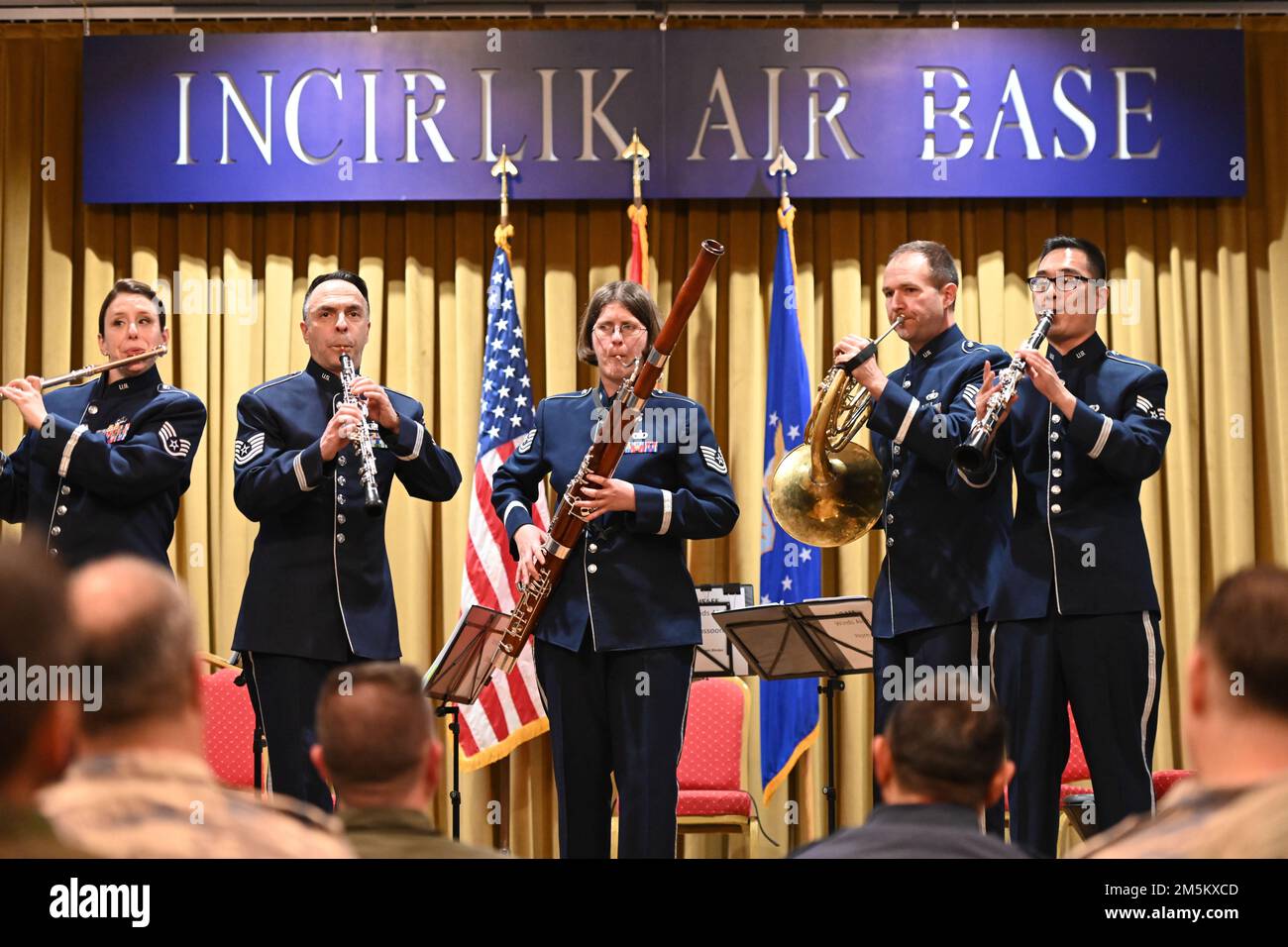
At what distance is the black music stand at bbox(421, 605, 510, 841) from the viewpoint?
14.3 feet

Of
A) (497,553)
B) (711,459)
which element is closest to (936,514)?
(711,459)

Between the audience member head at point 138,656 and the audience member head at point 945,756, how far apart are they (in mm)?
922

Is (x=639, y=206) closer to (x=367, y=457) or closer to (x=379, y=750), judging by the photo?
(x=367, y=457)

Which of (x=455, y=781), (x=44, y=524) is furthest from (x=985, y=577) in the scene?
(x=44, y=524)

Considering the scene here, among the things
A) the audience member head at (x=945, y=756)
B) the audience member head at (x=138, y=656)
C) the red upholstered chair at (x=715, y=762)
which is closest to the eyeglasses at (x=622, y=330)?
the red upholstered chair at (x=715, y=762)

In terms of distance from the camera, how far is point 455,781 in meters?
5.40

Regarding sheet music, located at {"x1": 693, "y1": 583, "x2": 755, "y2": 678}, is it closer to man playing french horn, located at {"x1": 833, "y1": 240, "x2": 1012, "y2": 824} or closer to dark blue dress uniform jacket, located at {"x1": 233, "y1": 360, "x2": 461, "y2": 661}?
man playing french horn, located at {"x1": 833, "y1": 240, "x2": 1012, "y2": 824}

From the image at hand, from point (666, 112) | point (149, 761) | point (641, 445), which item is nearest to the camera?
point (149, 761)

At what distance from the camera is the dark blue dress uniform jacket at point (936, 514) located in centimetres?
409

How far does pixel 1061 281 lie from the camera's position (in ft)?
13.9

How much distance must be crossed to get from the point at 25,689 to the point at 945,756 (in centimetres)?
114

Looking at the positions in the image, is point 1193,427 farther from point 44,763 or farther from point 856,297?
point 44,763

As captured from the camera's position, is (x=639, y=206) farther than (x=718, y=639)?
Yes
